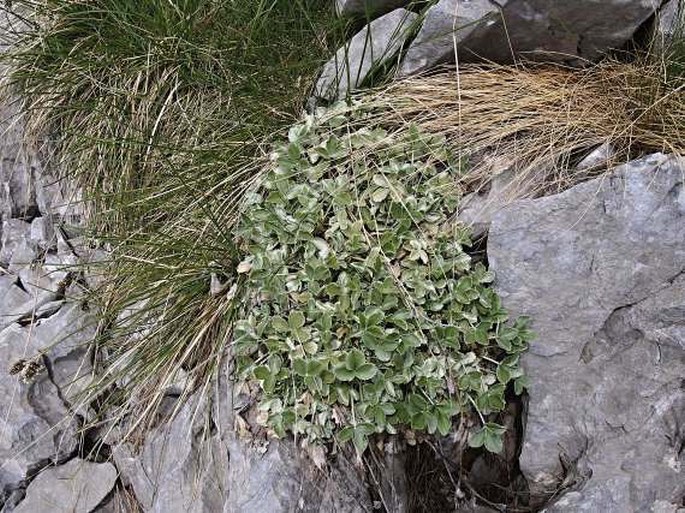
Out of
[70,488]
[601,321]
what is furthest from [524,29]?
[70,488]

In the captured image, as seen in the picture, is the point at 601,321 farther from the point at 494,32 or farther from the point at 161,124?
the point at 161,124

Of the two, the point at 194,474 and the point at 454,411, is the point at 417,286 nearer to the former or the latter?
the point at 454,411

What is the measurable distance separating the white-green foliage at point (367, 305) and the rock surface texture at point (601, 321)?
11 centimetres

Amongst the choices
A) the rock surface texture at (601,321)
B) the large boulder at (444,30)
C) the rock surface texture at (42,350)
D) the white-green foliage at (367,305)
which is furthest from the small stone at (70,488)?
the large boulder at (444,30)

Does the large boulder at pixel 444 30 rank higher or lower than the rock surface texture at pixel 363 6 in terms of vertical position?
lower

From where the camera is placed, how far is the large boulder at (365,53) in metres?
2.63

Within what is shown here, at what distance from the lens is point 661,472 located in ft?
6.62

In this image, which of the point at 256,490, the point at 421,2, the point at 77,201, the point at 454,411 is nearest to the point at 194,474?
the point at 256,490

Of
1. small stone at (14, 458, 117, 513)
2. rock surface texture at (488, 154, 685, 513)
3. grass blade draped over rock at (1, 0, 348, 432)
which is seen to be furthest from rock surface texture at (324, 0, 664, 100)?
small stone at (14, 458, 117, 513)

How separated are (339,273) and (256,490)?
66cm

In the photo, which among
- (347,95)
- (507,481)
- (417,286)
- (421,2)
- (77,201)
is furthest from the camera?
(77,201)

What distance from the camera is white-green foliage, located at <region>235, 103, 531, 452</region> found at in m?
2.08

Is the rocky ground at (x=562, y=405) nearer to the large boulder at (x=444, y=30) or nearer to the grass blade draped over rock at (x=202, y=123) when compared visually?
the large boulder at (x=444, y=30)

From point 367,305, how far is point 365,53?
1038 mm
